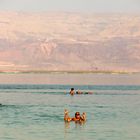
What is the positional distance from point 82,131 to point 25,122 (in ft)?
25.5

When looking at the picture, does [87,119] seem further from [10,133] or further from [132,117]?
[10,133]

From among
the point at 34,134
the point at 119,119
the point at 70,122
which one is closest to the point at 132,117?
the point at 119,119

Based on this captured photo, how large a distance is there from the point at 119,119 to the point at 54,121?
6475mm

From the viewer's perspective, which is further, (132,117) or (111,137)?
(132,117)

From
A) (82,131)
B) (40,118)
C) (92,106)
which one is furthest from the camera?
(92,106)

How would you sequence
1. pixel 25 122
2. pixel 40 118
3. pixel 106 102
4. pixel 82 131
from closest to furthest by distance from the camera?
pixel 82 131 → pixel 25 122 → pixel 40 118 → pixel 106 102

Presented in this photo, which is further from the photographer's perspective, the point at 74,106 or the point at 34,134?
the point at 74,106

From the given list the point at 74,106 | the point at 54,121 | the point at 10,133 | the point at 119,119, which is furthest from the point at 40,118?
the point at 74,106

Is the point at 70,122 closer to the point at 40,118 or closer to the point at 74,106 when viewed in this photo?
the point at 40,118

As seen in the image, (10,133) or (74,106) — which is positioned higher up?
(74,106)

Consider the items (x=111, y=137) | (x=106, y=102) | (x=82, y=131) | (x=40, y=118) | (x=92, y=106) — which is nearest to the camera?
(x=111, y=137)

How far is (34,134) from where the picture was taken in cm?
5247

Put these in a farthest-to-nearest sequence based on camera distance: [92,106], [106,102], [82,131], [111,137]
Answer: [106,102] < [92,106] < [82,131] < [111,137]

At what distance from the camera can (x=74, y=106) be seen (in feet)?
273
